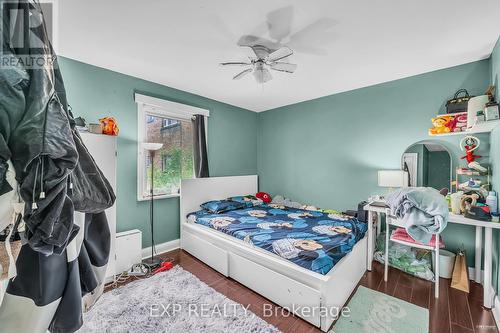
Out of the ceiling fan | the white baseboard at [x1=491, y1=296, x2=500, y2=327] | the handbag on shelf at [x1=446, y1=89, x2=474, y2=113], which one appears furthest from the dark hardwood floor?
the ceiling fan

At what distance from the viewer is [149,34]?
1.99 m

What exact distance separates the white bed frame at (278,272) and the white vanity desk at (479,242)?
0.76ft

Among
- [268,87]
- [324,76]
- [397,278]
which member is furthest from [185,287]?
[324,76]

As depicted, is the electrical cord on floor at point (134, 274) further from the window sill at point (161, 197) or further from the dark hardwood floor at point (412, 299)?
the window sill at point (161, 197)

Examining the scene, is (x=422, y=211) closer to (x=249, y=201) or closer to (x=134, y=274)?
(x=249, y=201)

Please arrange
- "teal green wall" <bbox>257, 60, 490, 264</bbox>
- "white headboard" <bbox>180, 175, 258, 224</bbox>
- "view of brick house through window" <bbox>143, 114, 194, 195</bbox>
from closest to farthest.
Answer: "teal green wall" <bbox>257, 60, 490, 264</bbox> < "view of brick house through window" <bbox>143, 114, 194, 195</bbox> < "white headboard" <bbox>180, 175, 258, 224</bbox>

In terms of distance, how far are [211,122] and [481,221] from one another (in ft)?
12.0

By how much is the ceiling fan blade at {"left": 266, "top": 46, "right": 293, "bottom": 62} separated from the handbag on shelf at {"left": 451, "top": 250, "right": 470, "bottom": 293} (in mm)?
3029

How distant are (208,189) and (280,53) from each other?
7.47ft

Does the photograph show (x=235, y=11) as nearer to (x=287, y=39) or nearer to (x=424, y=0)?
(x=287, y=39)

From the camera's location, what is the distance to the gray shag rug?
1.74 metres

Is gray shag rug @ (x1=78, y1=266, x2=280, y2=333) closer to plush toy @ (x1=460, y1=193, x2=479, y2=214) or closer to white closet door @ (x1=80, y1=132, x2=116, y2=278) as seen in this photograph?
white closet door @ (x1=80, y1=132, x2=116, y2=278)

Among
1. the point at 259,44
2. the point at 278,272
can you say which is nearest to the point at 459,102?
the point at 259,44

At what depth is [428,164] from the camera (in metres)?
2.82
